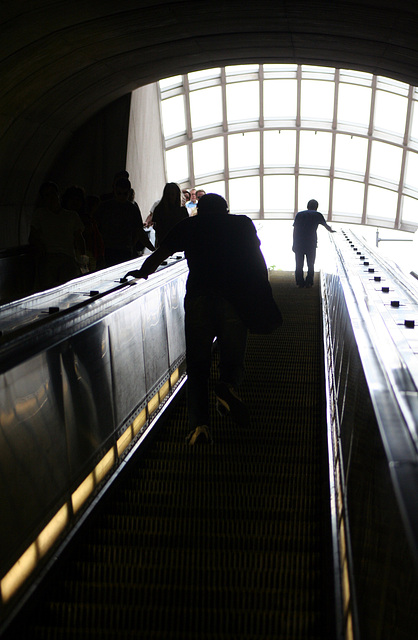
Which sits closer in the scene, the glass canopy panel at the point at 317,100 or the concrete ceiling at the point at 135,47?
the concrete ceiling at the point at 135,47

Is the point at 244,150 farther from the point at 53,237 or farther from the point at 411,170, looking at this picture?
the point at 53,237

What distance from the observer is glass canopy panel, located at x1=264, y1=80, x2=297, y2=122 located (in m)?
26.3

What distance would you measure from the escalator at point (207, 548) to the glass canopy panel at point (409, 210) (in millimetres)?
24395

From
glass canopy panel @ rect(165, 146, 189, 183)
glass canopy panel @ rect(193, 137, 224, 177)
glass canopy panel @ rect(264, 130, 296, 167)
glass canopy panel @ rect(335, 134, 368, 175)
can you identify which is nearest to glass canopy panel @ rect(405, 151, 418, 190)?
glass canopy panel @ rect(335, 134, 368, 175)

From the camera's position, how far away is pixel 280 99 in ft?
87.8

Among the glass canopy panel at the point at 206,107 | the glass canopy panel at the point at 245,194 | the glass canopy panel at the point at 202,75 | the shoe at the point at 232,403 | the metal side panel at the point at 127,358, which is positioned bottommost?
the glass canopy panel at the point at 245,194

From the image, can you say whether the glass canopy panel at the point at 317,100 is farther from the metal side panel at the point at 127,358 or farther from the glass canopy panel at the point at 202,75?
the metal side panel at the point at 127,358

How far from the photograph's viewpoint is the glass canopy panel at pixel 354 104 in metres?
25.8

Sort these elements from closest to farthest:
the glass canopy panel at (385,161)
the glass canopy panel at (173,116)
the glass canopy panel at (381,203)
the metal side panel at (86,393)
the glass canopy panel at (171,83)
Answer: the metal side panel at (86,393) < the glass canopy panel at (171,83) < the glass canopy panel at (173,116) < the glass canopy panel at (385,161) < the glass canopy panel at (381,203)

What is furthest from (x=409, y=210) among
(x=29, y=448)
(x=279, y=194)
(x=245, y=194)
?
(x=29, y=448)

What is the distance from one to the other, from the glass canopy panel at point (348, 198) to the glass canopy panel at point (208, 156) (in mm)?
4912

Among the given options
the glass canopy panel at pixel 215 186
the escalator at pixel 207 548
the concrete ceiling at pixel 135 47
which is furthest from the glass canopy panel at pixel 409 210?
the escalator at pixel 207 548

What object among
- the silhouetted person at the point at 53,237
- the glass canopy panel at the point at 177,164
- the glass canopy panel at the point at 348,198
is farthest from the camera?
the glass canopy panel at the point at 348,198

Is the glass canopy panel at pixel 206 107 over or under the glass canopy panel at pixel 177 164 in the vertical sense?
over
